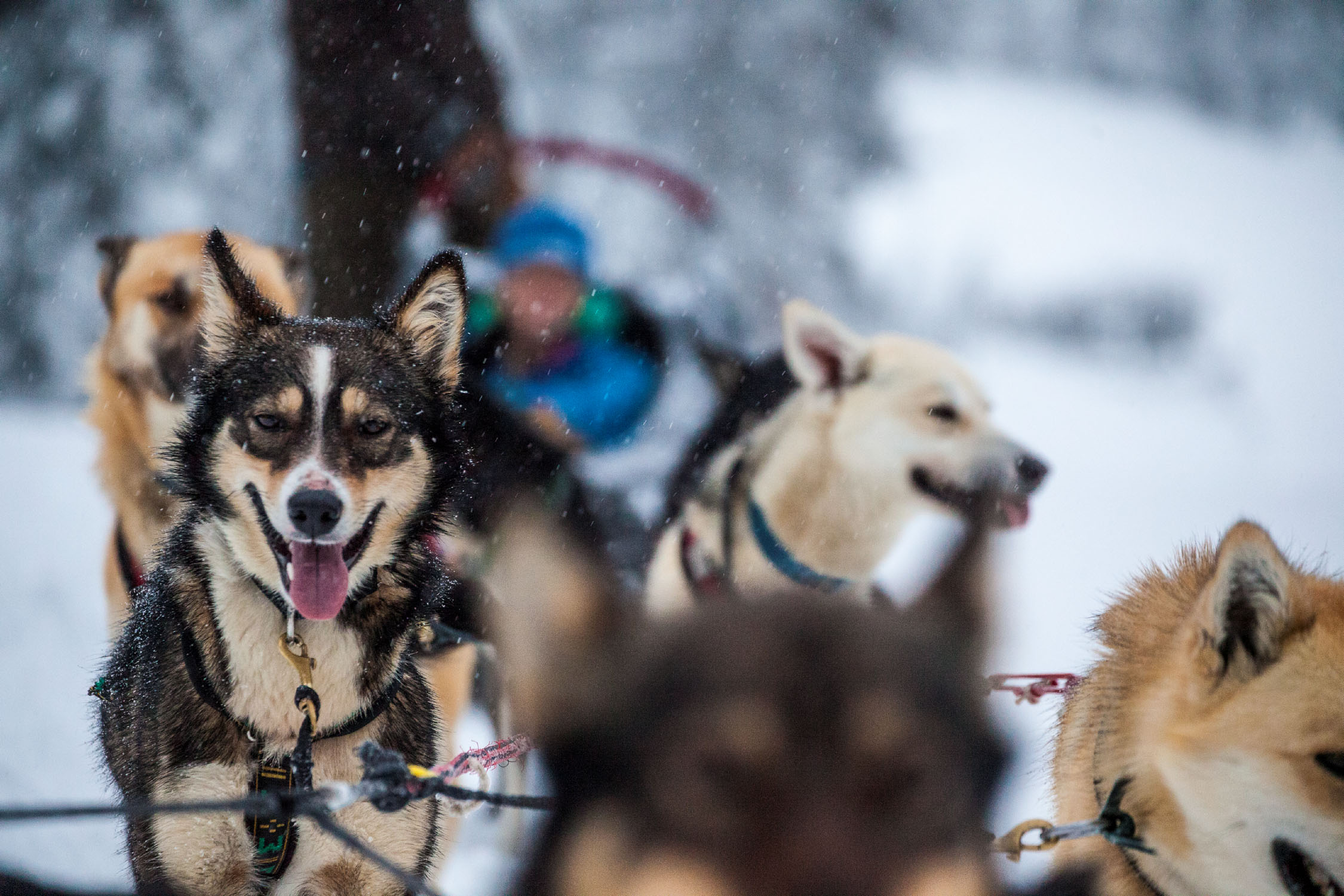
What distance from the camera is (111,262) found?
9.49ft

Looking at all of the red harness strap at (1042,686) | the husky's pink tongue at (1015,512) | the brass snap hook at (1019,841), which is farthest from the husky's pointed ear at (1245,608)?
the husky's pink tongue at (1015,512)

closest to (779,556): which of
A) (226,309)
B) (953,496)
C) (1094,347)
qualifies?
(953,496)

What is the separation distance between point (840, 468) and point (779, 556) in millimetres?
389

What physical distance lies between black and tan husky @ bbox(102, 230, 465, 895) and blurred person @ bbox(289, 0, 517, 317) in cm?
379

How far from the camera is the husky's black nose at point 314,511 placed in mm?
1501

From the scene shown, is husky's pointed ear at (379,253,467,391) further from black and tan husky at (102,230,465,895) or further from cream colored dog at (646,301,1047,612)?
cream colored dog at (646,301,1047,612)

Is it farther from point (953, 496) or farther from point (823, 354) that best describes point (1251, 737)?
point (823, 354)

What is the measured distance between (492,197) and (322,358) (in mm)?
4679

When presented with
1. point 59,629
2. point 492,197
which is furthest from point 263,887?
point 492,197

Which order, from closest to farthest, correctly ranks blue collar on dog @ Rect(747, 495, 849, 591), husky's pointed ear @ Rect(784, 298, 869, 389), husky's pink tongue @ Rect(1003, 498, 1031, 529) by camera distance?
1. blue collar on dog @ Rect(747, 495, 849, 591)
2. husky's pink tongue @ Rect(1003, 498, 1031, 529)
3. husky's pointed ear @ Rect(784, 298, 869, 389)

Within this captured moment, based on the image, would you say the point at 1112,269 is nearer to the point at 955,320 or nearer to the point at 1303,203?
the point at 955,320

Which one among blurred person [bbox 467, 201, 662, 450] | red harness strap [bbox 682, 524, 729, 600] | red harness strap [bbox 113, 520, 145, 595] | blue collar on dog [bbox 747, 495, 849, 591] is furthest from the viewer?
blurred person [bbox 467, 201, 662, 450]

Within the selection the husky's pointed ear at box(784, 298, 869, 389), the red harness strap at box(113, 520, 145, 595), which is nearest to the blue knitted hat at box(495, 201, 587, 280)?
the husky's pointed ear at box(784, 298, 869, 389)

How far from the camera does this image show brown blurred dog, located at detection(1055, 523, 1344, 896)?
1.40 metres
